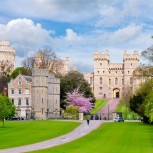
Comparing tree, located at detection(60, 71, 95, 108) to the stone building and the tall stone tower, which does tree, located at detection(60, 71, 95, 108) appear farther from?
the tall stone tower

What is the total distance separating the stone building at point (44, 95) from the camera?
94.4 m

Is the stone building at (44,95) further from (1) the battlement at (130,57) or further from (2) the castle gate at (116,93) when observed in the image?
(2) the castle gate at (116,93)

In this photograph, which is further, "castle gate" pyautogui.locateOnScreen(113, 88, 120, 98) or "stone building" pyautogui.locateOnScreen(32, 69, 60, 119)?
"castle gate" pyautogui.locateOnScreen(113, 88, 120, 98)

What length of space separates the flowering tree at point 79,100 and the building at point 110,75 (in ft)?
204

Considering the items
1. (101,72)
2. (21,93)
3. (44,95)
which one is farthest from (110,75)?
(21,93)

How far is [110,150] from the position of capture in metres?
28.2

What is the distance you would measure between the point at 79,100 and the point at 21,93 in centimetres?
1334

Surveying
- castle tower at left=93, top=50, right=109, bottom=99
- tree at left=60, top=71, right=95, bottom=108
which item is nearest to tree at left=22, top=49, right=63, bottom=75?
tree at left=60, top=71, right=95, bottom=108

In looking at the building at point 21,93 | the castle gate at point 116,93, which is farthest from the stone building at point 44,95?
the castle gate at point 116,93

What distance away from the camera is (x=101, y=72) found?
17012 cm

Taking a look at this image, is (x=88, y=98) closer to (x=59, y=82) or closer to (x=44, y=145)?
(x=59, y=82)

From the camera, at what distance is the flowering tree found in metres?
101

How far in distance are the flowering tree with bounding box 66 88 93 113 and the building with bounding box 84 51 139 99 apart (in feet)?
204

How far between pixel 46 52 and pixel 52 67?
178 inches
